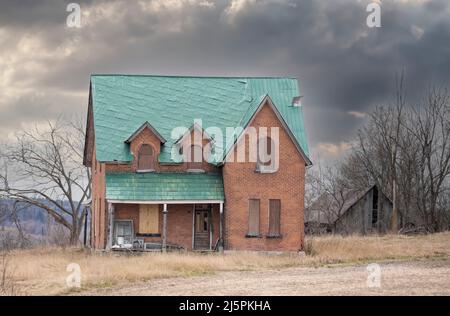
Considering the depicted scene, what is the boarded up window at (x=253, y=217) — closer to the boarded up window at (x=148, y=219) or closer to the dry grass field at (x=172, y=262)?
the dry grass field at (x=172, y=262)

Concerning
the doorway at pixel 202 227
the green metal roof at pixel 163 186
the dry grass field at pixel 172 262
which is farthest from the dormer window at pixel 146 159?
the dry grass field at pixel 172 262

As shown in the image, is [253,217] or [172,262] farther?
[253,217]

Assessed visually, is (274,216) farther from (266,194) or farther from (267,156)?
(267,156)

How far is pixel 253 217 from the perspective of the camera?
37.2 meters

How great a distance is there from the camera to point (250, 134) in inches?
1449

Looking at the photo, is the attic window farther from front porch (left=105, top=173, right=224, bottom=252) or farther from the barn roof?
the barn roof

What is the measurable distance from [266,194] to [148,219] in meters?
5.53

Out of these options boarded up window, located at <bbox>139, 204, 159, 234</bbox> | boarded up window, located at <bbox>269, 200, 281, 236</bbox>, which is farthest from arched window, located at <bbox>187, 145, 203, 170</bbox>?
boarded up window, located at <bbox>269, 200, 281, 236</bbox>

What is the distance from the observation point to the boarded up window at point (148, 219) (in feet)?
123

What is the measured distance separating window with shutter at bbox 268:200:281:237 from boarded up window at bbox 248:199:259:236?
61cm

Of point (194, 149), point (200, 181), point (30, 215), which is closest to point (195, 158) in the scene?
point (194, 149)

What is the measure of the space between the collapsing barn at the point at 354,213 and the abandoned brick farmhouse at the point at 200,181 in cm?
2141

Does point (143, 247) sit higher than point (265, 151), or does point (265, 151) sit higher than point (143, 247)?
point (265, 151)

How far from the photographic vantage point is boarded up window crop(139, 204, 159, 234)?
37406 millimetres
